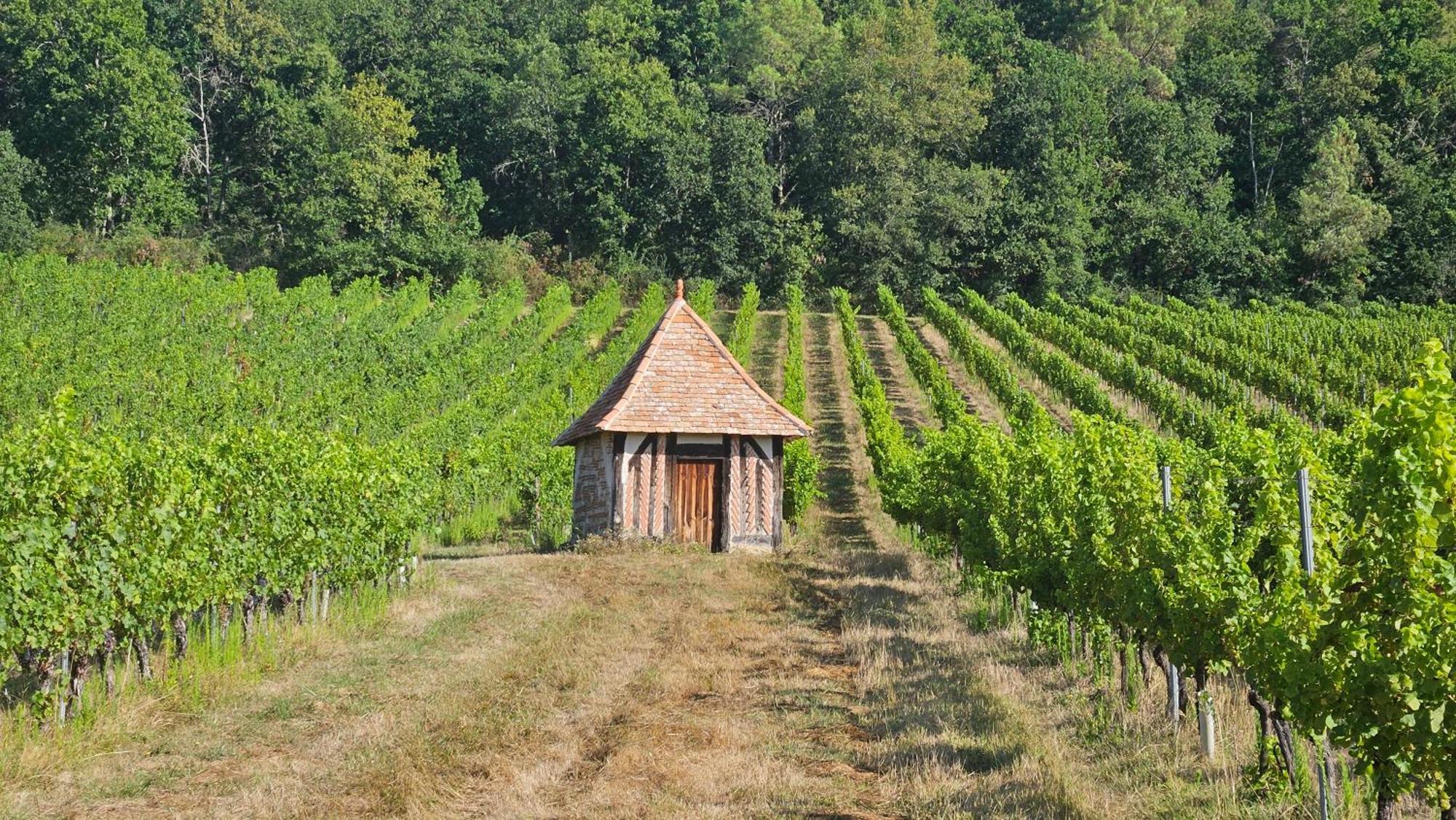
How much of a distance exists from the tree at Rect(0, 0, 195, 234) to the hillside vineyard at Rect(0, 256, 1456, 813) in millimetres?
18167

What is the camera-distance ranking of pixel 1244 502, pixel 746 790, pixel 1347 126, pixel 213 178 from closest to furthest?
pixel 746 790
pixel 1244 502
pixel 1347 126
pixel 213 178

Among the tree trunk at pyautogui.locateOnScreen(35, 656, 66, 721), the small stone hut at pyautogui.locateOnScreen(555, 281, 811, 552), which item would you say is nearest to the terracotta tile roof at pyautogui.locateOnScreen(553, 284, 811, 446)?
the small stone hut at pyautogui.locateOnScreen(555, 281, 811, 552)

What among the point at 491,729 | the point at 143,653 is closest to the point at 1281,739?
the point at 491,729

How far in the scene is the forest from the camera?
2324 inches

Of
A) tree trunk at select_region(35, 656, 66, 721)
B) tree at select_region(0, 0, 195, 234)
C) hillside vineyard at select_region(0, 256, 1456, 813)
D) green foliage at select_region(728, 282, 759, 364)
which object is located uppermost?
tree at select_region(0, 0, 195, 234)

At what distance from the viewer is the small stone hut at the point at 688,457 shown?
21875 millimetres

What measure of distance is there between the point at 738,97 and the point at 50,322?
45497 millimetres

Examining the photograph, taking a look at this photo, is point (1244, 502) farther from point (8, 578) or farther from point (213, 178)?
point (213, 178)

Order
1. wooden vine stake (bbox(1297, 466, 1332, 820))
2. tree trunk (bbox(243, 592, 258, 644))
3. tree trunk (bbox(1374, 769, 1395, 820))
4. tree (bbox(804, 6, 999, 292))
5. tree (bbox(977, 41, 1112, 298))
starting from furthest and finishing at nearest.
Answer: tree (bbox(804, 6, 999, 292)) < tree (bbox(977, 41, 1112, 298)) < tree trunk (bbox(243, 592, 258, 644)) < wooden vine stake (bbox(1297, 466, 1332, 820)) < tree trunk (bbox(1374, 769, 1395, 820))

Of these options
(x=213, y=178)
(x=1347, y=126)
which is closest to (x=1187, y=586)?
(x=1347, y=126)

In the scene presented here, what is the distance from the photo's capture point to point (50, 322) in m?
36.8

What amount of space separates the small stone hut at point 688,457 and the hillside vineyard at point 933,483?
9.00ft

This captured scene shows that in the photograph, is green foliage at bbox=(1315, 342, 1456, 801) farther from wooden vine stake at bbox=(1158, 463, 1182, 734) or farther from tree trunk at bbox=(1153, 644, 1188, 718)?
tree trunk at bbox=(1153, 644, 1188, 718)

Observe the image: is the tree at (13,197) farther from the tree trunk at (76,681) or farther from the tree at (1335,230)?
the tree at (1335,230)
